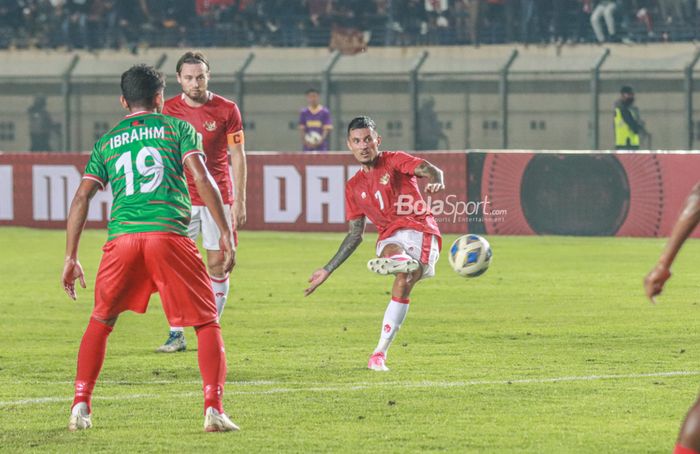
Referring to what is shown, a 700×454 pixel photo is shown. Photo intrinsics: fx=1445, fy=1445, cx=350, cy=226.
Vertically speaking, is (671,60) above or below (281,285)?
above

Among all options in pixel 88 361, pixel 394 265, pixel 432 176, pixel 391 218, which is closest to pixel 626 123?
pixel 391 218

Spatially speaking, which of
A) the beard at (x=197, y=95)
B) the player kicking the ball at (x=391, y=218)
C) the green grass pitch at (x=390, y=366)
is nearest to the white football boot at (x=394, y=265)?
the player kicking the ball at (x=391, y=218)

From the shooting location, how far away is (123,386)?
875cm

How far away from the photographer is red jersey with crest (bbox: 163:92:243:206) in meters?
10.5

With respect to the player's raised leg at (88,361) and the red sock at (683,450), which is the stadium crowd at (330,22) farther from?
the red sock at (683,450)

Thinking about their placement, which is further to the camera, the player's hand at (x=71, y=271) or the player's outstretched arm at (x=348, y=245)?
the player's outstretched arm at (x=348, y=245)

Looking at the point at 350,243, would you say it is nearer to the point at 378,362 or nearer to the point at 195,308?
the point at 378,362

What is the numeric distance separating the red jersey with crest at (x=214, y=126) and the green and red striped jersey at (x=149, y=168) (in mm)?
3372

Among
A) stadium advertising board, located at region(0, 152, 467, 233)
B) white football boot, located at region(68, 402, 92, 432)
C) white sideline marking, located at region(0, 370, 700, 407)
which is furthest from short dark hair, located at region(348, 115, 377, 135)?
stadium advertising board, located at region(0, 152, 467, 233)

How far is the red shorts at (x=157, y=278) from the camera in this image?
6949 millimetres

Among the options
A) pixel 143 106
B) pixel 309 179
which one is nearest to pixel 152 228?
pixel 143 106

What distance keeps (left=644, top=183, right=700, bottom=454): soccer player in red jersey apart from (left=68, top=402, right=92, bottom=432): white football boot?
324 centimetres

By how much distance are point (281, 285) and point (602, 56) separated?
14250 mm

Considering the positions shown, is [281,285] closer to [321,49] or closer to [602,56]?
[602,56]
